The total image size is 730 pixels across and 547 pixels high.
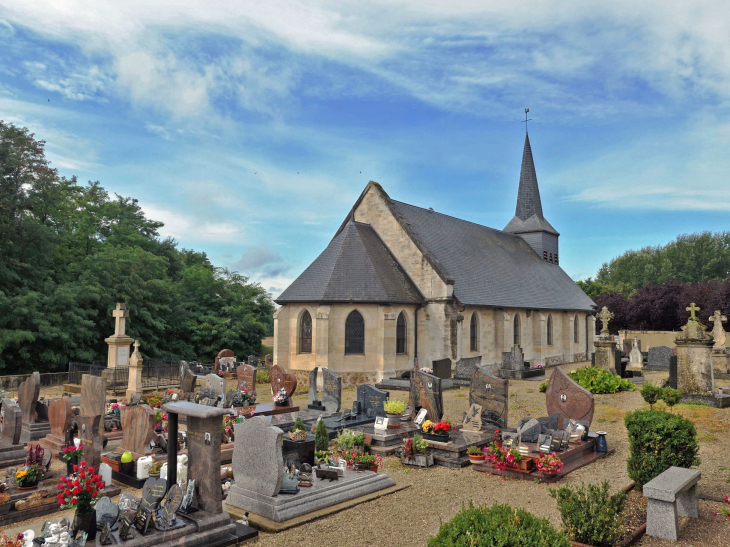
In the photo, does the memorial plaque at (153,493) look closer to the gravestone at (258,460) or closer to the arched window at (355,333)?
the gravestone at (258,460)

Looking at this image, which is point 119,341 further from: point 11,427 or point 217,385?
point 11,427

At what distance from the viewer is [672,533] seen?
6820 mm

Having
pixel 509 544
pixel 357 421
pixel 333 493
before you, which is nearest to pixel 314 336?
pixel 357 421

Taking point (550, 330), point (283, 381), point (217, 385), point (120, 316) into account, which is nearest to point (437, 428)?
point (283, 381)

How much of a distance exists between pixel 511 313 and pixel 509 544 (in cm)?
2799

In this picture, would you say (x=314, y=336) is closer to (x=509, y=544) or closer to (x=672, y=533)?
(x=672, y=533)

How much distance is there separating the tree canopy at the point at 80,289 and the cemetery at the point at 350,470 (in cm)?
1301

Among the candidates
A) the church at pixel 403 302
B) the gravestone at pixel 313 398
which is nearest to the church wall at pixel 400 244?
the church at pixel 403 302

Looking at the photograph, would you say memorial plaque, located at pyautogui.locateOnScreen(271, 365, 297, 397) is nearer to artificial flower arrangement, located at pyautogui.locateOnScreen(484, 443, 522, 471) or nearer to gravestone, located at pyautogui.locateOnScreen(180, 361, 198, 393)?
gravestone, located at pyautogui.locateOnScreen(180, 361, 198, 393)

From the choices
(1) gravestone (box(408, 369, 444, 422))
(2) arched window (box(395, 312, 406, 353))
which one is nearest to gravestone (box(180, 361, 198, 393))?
(1) gravestone (box(408, 369, 444, 422))

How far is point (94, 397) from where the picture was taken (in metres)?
10.4

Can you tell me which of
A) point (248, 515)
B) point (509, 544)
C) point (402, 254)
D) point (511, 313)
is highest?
point (402, 254)

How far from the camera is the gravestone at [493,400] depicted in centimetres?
1304

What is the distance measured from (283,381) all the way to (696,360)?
13642 millimetres
